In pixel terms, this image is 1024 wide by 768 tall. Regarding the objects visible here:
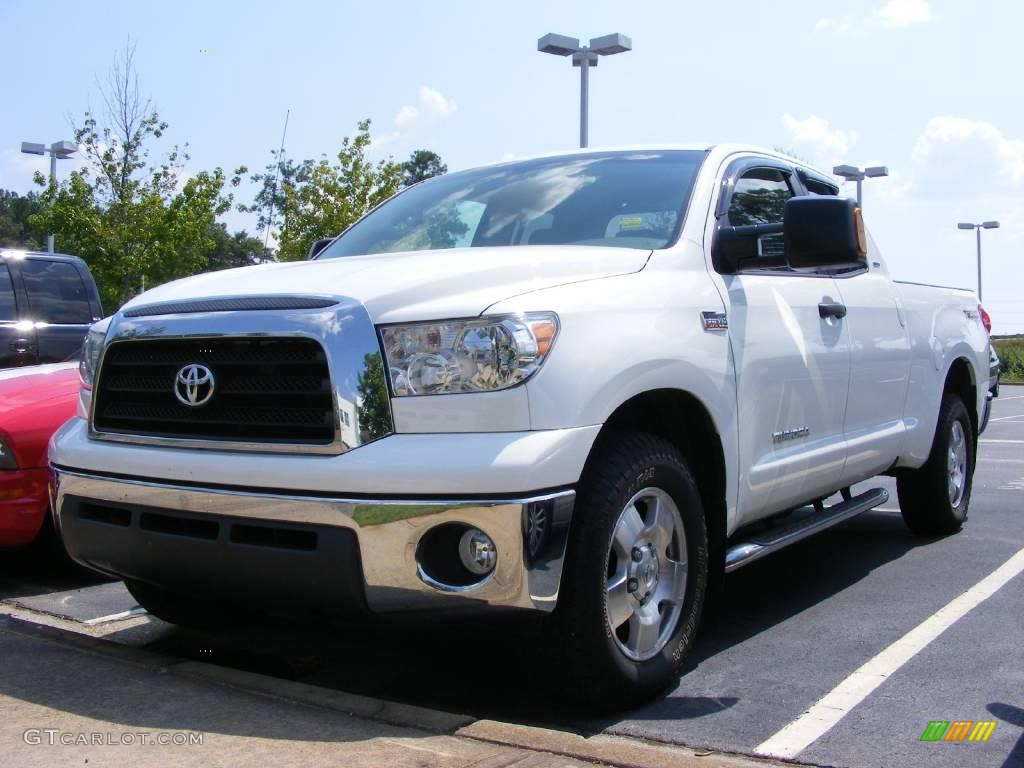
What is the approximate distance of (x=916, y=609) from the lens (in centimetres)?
466

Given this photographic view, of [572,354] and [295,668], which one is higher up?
[572,354]

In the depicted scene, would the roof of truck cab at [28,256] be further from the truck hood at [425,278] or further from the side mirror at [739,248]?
the side mirror at [739,248]

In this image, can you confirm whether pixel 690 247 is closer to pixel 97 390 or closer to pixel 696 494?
pixel 696 494

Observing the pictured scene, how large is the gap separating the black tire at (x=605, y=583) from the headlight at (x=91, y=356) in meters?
1.68

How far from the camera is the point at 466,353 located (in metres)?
2.99

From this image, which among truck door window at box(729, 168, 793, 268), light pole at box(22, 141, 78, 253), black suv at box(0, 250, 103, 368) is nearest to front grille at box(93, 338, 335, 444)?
truck door window at box(729, 168, 793, 268)

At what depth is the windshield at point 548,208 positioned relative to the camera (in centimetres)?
407

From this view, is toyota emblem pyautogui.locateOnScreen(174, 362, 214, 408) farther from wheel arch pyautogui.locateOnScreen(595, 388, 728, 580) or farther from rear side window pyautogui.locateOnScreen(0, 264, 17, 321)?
rear side window pyautogui.locateOnScreen(0, 264, 17, 321)

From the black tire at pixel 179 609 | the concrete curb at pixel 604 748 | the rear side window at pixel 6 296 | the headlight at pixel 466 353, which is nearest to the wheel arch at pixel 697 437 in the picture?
the headlight at pixel 466 353

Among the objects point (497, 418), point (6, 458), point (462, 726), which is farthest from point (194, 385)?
point (6, 458)

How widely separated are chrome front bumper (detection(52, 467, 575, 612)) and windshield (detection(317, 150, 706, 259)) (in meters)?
1.38

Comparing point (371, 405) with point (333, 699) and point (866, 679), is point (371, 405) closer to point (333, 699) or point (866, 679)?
point (333, 699)

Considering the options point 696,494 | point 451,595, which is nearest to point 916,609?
point 696,494

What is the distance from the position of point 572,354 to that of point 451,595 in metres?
0.73
